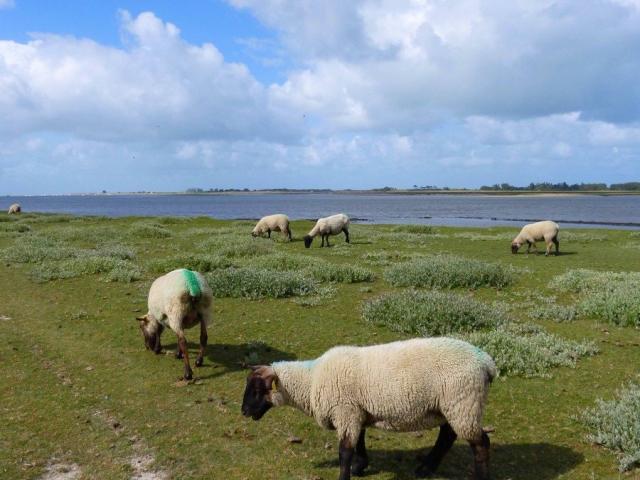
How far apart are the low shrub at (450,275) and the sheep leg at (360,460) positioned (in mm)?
11489

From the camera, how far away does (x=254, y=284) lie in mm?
16719

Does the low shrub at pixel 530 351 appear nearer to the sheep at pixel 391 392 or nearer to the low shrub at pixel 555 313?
the low shrub at pixel 555 313

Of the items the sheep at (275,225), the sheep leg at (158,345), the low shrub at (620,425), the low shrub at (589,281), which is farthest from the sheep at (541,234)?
the sheep leg at (158,345)

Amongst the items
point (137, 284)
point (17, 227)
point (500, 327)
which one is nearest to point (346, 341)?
point (500, 327)

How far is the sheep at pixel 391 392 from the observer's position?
5938 millimetres

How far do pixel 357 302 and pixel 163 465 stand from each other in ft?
31.5

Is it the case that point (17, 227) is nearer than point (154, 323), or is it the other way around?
point (154, 323)

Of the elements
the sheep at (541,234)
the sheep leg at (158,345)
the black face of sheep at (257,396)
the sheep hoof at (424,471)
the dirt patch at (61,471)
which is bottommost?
the dirt patch at (61,471)

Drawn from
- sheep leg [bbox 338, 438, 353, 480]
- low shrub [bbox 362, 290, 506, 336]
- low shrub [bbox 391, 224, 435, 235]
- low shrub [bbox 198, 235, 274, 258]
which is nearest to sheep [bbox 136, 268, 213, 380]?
sheep leg [bbox 338, 438, 353, 480]

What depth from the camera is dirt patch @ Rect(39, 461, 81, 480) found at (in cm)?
654

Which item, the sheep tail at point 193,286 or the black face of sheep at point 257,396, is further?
the sheep tail at point 193,286

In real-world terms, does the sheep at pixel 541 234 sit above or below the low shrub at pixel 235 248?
above

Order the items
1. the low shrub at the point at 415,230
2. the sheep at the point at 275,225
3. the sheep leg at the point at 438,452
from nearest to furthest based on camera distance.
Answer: the sheep leg at the point at 438,452, the sheep at the point at 275,225, the low shrub at the point at 415,230

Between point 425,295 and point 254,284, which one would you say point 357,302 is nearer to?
point 425,295
